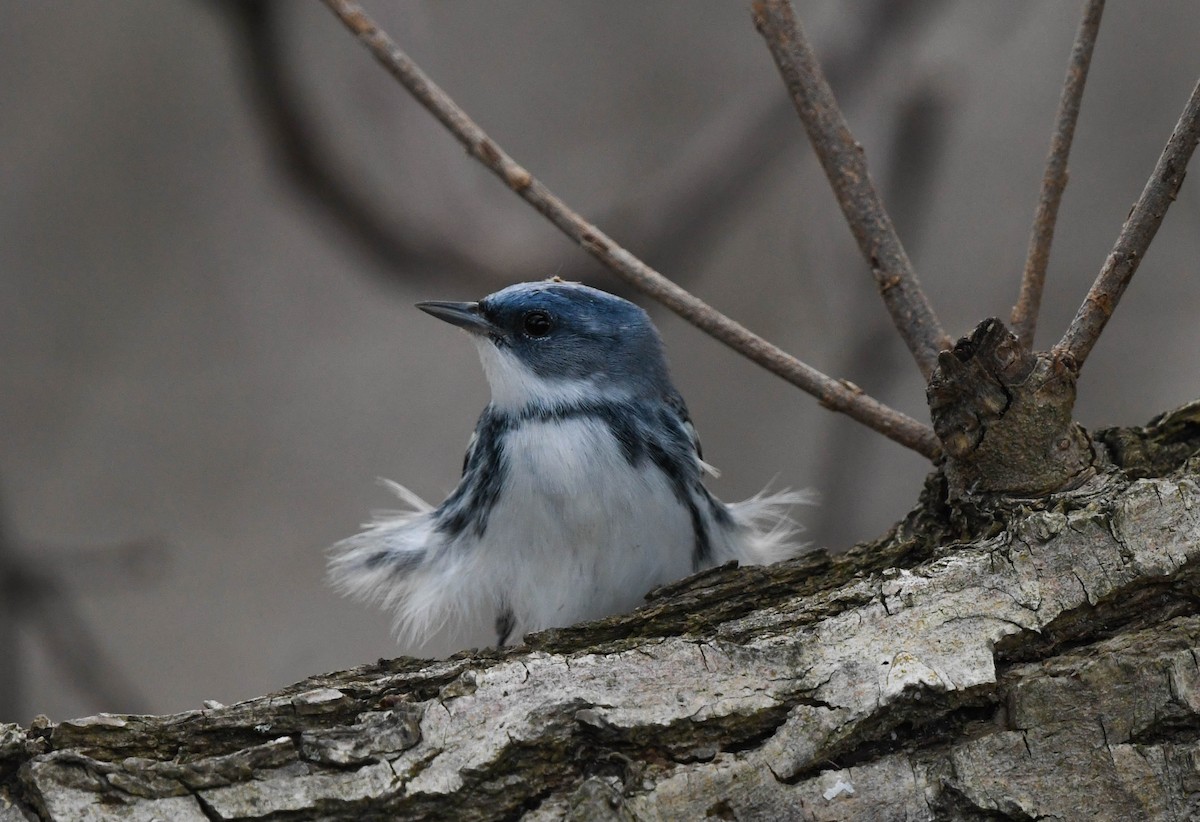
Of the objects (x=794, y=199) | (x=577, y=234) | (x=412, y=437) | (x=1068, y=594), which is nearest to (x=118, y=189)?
(x=412, y=437)

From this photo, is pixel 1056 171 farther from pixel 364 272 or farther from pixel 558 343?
pixel 364 272

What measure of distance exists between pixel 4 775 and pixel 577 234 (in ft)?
4.68

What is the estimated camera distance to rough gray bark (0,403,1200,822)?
5.29 feet

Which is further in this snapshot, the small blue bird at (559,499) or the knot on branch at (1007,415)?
the small blue bird at (559,499)

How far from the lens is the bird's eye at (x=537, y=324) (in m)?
2.95

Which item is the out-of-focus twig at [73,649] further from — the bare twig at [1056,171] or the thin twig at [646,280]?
the bare twig at [1056,171]

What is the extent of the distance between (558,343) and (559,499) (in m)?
0.45

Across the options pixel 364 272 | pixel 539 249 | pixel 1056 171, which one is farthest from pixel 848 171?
pixel 364 272

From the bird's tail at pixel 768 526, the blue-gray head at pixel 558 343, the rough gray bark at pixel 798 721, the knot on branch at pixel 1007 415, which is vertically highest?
the blue-gray head at pixel 558 343

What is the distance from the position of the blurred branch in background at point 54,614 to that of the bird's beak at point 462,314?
1.83 meters

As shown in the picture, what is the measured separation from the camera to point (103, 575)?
5.07 metres

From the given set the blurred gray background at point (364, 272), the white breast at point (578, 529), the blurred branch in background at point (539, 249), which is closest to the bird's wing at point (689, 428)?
the white breast at point (578, 529)

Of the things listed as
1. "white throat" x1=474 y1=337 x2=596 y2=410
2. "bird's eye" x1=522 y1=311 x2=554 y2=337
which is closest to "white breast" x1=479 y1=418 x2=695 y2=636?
"white throat" x1=474 y1=337 x2=596 y2=410

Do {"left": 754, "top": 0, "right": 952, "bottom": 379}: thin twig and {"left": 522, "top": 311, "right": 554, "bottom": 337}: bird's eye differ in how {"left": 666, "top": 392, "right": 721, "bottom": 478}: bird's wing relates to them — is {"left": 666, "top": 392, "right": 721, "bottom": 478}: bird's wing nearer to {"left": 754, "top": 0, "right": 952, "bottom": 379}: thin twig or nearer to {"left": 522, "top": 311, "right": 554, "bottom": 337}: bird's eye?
{"left": 522, "top": 311, "right": 554, "bottom": 337}: bird's eye
